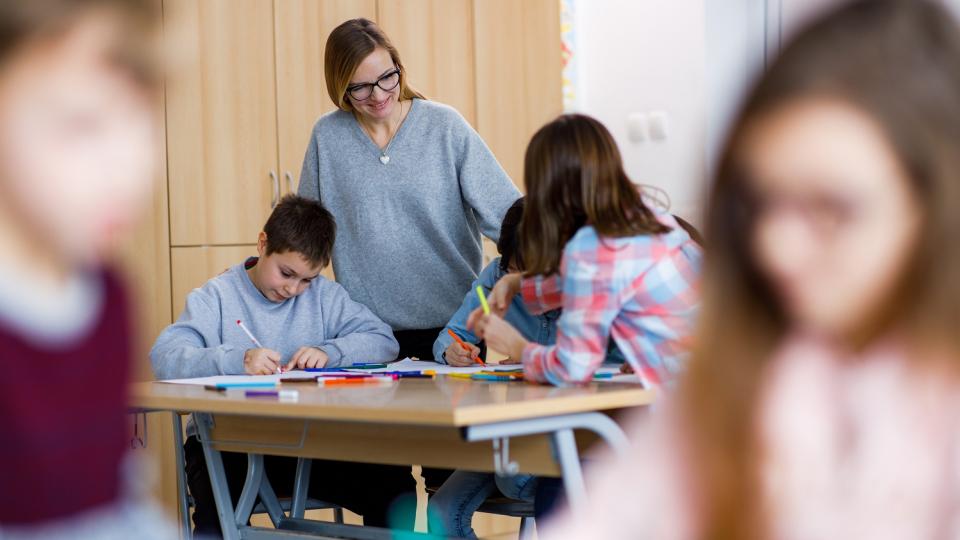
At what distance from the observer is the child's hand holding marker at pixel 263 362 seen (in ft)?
8.29

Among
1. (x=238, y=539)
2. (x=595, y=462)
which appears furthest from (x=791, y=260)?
(x=238, y=539)

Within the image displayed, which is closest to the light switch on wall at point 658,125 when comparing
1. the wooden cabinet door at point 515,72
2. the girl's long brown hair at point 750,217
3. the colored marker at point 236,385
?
the wooden cabinet door at point 515,72

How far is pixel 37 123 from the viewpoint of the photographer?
16.2 inches

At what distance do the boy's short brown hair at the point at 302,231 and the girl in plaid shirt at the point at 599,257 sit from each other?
74 cm

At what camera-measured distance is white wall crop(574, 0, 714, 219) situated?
179 inches

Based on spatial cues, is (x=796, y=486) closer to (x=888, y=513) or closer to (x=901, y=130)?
(x=888, y=513)

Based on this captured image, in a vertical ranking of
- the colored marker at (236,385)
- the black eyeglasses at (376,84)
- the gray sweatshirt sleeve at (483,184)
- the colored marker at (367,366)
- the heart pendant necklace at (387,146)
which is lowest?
the colored marker at (367,366)

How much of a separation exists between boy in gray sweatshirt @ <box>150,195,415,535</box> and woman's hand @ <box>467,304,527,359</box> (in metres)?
0.57

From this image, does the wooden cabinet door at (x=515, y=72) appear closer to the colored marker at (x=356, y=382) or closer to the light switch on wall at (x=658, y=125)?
the light switch on wall at (x=658, y=125)

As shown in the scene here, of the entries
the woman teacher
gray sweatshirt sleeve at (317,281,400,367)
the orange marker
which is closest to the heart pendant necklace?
the woman teacher

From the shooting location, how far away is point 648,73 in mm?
4719

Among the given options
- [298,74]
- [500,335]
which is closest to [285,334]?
[500,335]

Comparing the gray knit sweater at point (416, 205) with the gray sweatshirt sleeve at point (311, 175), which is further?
the gray sweatshirt sleeve at point (311, 175)

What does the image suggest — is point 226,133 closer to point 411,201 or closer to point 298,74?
point 298,74
